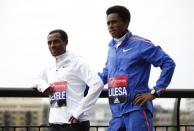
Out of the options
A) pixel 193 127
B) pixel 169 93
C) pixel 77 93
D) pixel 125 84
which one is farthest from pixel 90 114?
pixel 193 127

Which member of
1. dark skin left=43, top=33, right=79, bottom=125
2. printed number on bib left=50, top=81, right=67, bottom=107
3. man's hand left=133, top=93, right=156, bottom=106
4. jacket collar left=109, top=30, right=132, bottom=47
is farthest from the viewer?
dark skin left=43, top=33, right=79, bottom=125

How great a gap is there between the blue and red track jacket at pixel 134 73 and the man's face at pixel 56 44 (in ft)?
1.60

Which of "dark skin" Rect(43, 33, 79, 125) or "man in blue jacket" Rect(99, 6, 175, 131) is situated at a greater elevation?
"dark skin" Rect(43, 33, 79, 125)

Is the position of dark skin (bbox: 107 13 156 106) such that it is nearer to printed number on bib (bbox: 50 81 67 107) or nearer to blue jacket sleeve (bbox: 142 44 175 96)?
blue jacket sleeve (bbox: 142 44 175 96)

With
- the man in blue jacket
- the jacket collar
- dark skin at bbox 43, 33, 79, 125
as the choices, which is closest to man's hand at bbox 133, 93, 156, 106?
the man in blue jacket

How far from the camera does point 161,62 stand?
3.85 meters

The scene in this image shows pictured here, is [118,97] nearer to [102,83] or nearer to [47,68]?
[102,83]

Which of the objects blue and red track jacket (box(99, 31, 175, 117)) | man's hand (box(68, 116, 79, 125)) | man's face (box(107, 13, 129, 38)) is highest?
man's face (box(107, 13, 129, 38))

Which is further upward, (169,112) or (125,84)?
(125,84)

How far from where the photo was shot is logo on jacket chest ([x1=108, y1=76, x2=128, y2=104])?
3838 mm

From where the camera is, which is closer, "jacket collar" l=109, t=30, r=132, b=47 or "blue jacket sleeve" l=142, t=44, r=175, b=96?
"blue jacket sleeve" l=142, t=44, r=175, b=96

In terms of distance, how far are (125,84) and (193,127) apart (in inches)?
58.2

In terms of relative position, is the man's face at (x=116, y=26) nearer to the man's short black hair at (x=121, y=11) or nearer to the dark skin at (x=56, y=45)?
the man's short black hair at (x=121, y=11)

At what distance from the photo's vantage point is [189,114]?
4902 mm
